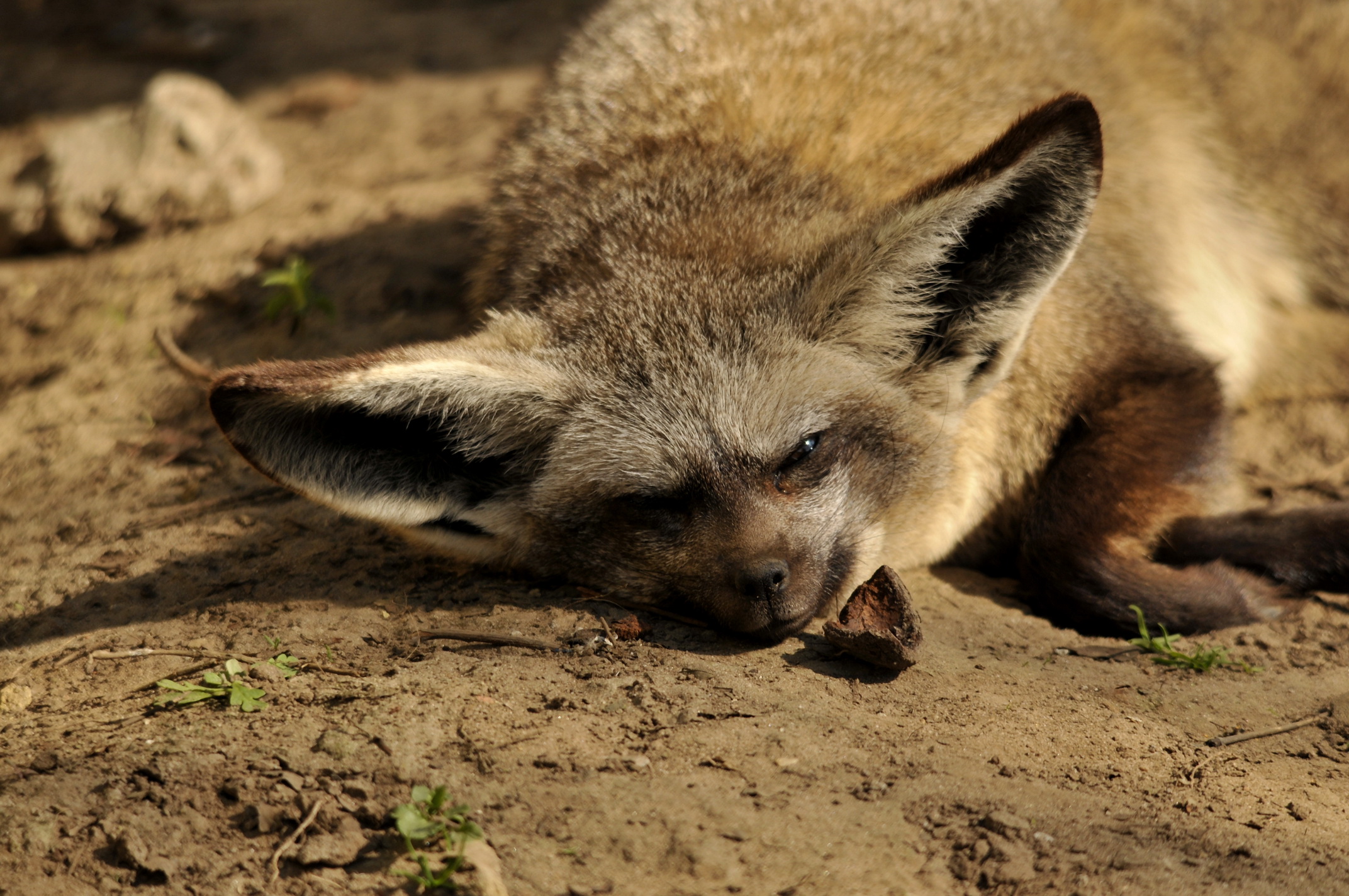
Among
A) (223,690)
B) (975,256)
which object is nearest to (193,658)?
(223,690)

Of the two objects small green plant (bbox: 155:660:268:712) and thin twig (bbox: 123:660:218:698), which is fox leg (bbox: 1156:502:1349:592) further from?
thin twig (bbox: 123:660:218:698)

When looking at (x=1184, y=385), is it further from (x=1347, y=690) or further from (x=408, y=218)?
(x=408, y=218)

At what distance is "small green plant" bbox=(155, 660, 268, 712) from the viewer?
9.16 ft

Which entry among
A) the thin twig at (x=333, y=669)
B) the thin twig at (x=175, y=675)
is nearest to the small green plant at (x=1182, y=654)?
the thin twig at (x=333, y=669)

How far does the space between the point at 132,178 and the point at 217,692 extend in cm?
426

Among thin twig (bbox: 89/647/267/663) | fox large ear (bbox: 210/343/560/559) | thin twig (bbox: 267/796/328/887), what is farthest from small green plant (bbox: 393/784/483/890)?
fox large ear (bbox: 210/343/560/559)

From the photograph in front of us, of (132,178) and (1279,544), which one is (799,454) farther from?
(132,178)

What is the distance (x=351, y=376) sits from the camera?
2898mm

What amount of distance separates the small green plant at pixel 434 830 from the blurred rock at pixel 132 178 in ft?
15.8

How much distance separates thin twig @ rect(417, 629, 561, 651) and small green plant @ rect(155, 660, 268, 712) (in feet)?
1.62

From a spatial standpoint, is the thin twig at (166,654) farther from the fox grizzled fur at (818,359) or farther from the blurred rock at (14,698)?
the fox grizzled fur at (818,359)

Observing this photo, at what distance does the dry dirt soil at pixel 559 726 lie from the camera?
2340 mm

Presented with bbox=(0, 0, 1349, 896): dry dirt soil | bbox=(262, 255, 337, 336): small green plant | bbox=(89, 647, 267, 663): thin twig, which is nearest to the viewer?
bbox=(0, 0, 1349, 896): dry dirt soil

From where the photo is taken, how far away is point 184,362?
4.66 metres
